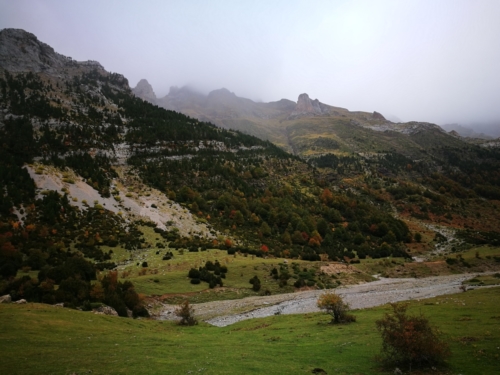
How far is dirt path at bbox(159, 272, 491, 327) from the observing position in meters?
36.1

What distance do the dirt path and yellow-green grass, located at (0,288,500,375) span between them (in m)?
9.32

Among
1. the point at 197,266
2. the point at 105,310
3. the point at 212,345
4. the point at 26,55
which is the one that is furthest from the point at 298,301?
the point at 26,55

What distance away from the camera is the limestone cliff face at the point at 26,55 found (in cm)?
14162

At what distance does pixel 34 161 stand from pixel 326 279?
8821 cm

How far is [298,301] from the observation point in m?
42.6

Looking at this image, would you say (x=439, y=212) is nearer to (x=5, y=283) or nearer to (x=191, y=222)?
(x=191, y=222)

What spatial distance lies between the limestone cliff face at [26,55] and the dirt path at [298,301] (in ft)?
525

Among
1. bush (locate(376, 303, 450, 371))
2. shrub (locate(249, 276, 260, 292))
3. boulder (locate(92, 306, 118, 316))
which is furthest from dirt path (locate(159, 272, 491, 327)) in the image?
bush (locate(376, 303, 450, 371))

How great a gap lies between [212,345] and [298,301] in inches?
983

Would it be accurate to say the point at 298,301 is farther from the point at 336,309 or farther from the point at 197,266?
the point at 197,266

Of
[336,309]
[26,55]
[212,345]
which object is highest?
[26,55]

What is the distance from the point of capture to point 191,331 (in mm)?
26938

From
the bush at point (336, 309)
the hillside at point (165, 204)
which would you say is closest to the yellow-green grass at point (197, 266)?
the hillside at point (165, 204)

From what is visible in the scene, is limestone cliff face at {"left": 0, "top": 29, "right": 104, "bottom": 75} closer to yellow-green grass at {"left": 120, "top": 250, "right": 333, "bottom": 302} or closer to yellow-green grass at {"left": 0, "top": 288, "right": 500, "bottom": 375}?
yellow-green grass at {"left": 120, "top": 250, "right": 333, "bottom": 302}
